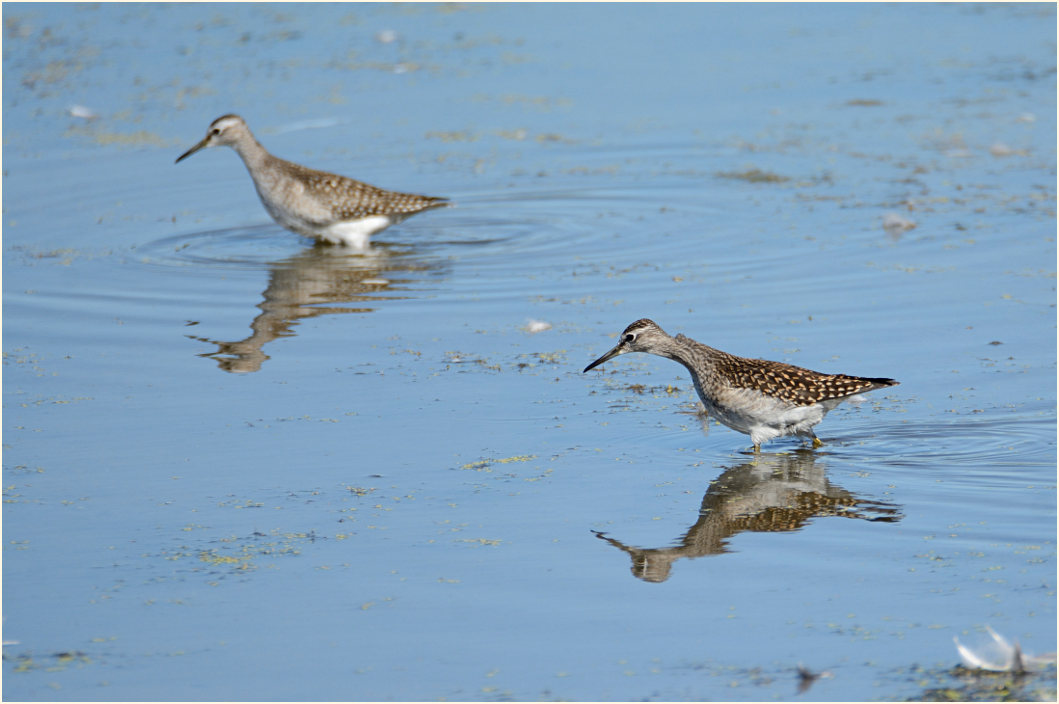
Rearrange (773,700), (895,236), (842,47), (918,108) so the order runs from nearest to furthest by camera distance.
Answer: (773,700) → (895,236) → (918,108) → (842,47)

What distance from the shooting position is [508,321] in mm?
10336

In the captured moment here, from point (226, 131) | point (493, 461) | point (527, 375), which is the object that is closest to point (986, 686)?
point (493, 461)

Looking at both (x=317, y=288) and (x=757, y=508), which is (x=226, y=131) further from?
(x=757, y=508)

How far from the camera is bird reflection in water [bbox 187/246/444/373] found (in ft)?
32.6

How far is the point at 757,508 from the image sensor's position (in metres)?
7.00

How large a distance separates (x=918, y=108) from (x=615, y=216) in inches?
191

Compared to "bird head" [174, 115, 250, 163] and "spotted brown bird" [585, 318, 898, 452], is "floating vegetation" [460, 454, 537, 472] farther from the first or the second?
"bird head" [174, 115, 250, 163]

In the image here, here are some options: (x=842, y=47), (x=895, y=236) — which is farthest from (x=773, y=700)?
(x=842, y=47)

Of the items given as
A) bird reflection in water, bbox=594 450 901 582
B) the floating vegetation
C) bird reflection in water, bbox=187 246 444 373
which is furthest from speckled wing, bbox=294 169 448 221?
bird reflection in water, bbox=594 450 901 582

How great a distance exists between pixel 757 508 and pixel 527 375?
96.8 inches

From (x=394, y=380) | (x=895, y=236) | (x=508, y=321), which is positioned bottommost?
(x=394, y=380)

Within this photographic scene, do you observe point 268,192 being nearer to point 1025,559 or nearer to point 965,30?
point 1025,559

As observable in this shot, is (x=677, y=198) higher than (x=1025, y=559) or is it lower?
higher

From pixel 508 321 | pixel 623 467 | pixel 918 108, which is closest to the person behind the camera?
→ pixel 623 467
